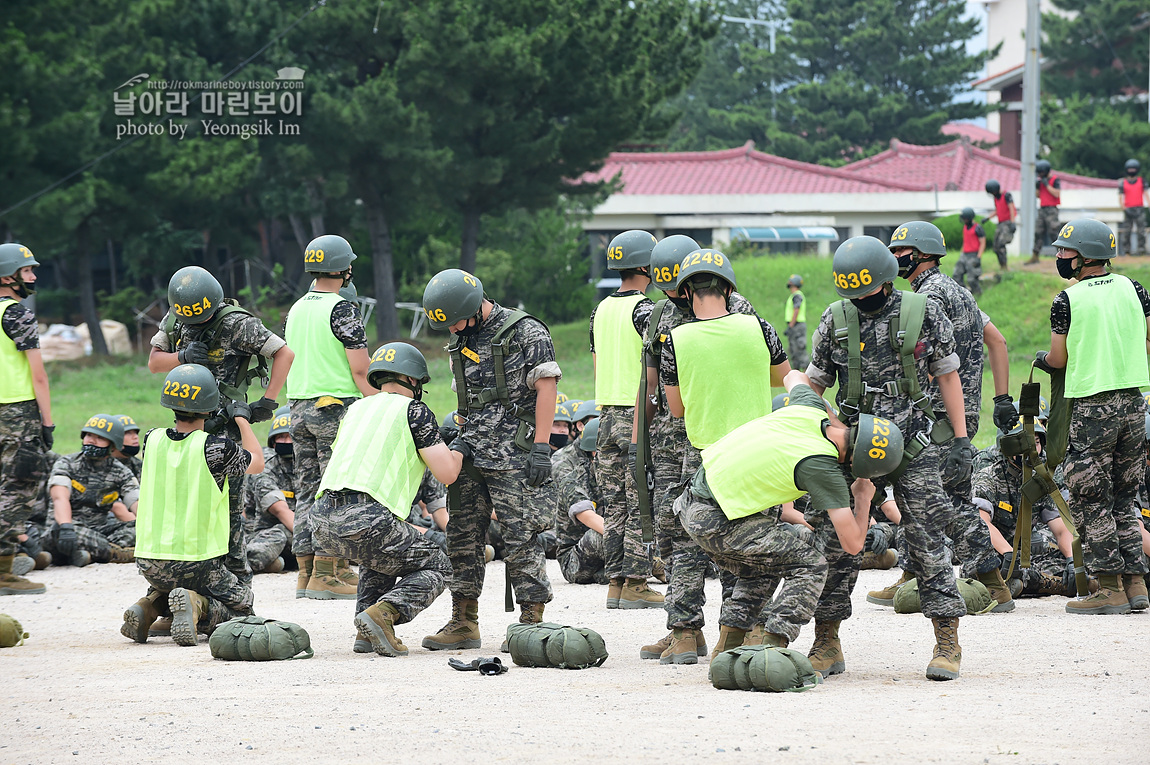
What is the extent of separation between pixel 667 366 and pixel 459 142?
57.9 feet

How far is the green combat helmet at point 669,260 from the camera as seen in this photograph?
7426mm

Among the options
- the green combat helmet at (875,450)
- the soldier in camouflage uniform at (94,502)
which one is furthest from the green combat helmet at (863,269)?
the soldier in camouflage uniform at (94,502)

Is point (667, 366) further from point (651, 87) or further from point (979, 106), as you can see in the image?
point (979, 106)

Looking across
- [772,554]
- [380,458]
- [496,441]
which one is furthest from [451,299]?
[772,554]

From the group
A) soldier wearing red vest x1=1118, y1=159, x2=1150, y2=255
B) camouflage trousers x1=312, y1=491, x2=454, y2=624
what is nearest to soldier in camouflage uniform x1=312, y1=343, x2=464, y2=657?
camouflage trousers x1=312, y1=491, x2=454, y2=624

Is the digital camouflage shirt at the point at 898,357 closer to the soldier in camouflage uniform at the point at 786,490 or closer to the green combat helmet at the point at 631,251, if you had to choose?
the soldier in camouflage uniform at the point at 786,490

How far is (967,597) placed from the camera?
7988 millimetres

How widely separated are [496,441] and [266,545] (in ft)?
13.3

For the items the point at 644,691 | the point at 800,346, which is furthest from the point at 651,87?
the point at 644,691

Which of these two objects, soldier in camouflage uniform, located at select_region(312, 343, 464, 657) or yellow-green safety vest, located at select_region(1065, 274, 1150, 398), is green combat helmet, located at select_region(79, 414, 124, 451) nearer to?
soldier in camouflage uniform, located at select_region(312, 343, 464, 657)

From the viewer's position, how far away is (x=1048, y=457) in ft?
27.3

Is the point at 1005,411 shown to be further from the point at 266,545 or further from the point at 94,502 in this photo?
the point at 94,502

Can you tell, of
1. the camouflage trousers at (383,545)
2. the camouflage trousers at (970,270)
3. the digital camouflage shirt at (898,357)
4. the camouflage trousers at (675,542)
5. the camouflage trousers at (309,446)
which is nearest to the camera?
the digital camouflage shirt at (898,357)

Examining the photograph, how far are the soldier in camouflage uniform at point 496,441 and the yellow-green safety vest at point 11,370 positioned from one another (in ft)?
12.7
